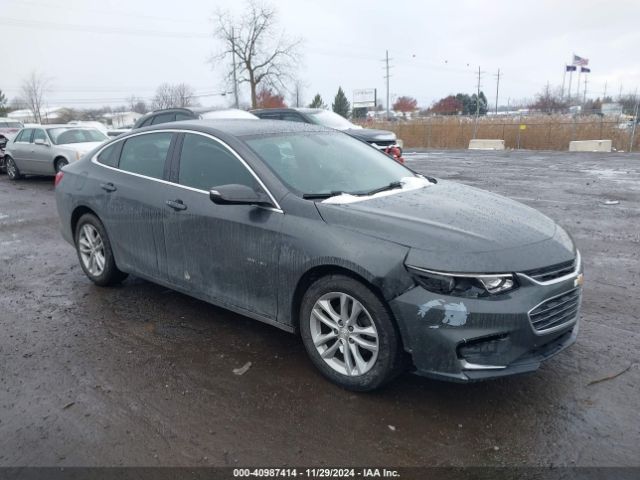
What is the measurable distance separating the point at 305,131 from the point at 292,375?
216 centimetres

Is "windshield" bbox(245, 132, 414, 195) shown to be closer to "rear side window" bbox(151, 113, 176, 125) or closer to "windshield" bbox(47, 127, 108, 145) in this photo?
"rear side window" bbox(151, 113, 176, 125)

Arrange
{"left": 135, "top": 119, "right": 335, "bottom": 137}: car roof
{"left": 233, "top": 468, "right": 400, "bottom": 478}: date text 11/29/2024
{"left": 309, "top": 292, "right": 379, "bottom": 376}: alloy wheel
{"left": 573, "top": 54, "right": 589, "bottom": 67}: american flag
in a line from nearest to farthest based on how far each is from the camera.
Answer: {"left": 233, "top": 468, "right": 400, "bottom": 478}: date text 11/29/2024, {"left": 309, "top": 292, "right": 379, "bottom": 376}: alloy wheel, {"left": 135, "top": 119, "right": 335, "bottom": 137}: car roof, {"left": 573, "top": 54, "right": 589, "bottom": 67}: american flag

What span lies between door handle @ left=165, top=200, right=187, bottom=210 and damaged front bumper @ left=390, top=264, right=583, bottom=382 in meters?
2.00

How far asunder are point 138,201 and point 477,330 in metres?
3.07

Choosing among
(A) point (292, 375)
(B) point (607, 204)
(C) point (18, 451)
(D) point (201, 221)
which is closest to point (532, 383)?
(A) point (292, 375)

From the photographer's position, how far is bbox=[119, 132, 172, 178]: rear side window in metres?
4.57

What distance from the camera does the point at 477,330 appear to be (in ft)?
9.52

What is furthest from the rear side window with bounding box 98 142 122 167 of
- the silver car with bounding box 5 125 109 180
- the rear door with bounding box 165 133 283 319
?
the silver car with bounding box 5 125 109 180

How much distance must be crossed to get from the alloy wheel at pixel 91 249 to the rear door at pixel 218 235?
1.24 metres

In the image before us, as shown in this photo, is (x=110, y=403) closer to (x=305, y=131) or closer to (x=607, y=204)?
(x=305, y=131)

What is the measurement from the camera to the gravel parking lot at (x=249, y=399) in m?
2.81

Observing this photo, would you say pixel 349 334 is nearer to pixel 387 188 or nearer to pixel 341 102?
pixel 387 188

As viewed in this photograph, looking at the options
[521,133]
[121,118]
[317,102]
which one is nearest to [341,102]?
[317,102]

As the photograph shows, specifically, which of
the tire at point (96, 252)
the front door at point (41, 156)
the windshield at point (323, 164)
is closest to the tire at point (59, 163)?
the front door at point (41, 156)
